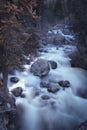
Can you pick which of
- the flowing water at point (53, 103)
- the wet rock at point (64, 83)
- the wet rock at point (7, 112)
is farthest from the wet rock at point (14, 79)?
the wet rock at point (7, 112)

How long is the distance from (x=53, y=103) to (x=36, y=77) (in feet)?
10.7

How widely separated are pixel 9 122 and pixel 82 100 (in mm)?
5149

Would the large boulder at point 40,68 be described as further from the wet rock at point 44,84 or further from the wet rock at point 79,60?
the wet rock at point 79,60

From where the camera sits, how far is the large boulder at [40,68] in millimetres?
18781

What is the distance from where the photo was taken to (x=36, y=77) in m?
18.6

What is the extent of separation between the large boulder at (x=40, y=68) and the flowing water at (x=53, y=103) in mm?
298

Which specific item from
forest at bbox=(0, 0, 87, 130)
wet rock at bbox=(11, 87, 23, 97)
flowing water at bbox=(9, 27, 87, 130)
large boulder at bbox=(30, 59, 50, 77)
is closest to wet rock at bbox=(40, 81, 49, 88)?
forest at bbox=(0, 0, 87, 130)

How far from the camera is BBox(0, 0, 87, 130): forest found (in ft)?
40.0

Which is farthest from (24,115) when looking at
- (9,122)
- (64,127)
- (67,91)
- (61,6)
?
(61,6)

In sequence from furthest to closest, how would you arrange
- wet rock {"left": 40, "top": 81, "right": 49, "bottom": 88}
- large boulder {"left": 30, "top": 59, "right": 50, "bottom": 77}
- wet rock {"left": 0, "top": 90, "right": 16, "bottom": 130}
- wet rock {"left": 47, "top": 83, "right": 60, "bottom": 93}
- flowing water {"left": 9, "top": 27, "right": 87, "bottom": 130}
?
large boulder {"left": 30, "top": 59, "right": 50, "bottom": 77}, wet rock {"left": 40, "top": 81, "right": 49, "bottom": 88}, wet rock {"left": 47, "top": 83, "right": 60, "bottom": 93}, flowing water {"left": 9, "top": 27, "right": 87, "bottom": 130}, wet rock {"left": 0, "top": 90, "right": 16, "bottom": 130}

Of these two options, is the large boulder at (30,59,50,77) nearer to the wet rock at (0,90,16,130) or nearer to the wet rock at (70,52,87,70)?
the wet rock at (70,52,87,70)

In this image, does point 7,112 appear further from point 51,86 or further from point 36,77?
point 36,77

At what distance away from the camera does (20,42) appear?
12.3 meters

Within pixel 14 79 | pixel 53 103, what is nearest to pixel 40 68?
pixel 14 79
